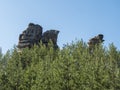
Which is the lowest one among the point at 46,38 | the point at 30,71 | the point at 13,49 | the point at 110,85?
the point at 110,85

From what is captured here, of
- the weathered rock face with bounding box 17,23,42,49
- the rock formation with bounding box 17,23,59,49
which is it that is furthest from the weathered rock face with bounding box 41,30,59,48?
the weathered rock face with bounding box 17,23,42,49

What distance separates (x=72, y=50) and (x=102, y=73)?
40.8 ft

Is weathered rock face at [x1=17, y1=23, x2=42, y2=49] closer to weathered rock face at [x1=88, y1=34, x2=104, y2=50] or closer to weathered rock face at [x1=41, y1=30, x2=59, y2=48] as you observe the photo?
weathered rock face at [x1=41, y1=30, x2=59, y2=48]

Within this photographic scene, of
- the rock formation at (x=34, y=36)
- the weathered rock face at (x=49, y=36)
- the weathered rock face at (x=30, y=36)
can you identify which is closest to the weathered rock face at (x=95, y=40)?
the rock formation at (x=34, y=36)

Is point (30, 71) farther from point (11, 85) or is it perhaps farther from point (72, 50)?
point (72, 50)

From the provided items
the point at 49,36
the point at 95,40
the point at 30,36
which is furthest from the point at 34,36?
the point at 95,40

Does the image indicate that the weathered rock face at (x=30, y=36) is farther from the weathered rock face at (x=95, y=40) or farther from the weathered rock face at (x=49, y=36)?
the weathered rock face at (x=95, y=40)

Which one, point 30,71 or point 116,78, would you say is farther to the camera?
point 30,71

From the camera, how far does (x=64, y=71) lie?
2261 inches

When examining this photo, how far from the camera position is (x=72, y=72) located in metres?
56.9

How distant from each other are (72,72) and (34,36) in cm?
4236

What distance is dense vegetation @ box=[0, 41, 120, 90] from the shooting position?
182 ft

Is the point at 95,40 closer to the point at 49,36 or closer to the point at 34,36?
the point at 49,36

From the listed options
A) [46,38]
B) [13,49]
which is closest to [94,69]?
[13,49]
